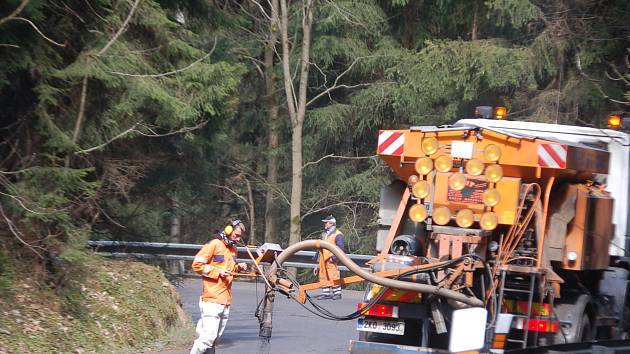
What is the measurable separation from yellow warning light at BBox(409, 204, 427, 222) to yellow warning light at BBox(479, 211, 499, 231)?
2.03ft

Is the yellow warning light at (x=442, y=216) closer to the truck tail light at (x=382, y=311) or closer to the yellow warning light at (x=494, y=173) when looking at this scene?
the yellow warning light at (x=494, y=173)

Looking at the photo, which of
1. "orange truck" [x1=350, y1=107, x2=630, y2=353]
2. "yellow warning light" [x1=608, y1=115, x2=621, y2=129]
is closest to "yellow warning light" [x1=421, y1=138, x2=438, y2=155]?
"orange truck" [x1=350, y1=107, x2=630, y2=353]

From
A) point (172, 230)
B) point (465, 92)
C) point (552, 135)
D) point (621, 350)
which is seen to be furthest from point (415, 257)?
point (172, 230)

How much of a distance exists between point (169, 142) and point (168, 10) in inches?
108

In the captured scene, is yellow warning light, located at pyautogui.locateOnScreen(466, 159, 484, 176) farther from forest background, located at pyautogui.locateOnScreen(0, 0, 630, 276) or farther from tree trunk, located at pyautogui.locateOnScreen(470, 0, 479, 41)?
tree trunk, located at pyautogui.locateOnScreen(470, 0, 479, 41)

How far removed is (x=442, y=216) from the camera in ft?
33.5

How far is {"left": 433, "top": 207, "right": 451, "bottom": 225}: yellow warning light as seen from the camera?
Result: 33.4 ft

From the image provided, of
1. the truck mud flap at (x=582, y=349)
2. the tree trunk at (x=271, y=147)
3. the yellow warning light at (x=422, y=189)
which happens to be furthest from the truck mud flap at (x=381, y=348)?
the tree trunk at (x=271, y=147)

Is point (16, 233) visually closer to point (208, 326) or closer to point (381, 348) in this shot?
point (208, 326)

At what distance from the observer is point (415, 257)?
406 inches

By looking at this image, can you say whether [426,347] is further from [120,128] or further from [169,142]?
[169,142]

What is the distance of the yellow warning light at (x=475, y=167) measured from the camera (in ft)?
33.3

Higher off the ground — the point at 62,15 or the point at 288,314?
the point at 62,15

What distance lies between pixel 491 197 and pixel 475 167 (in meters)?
0.36
